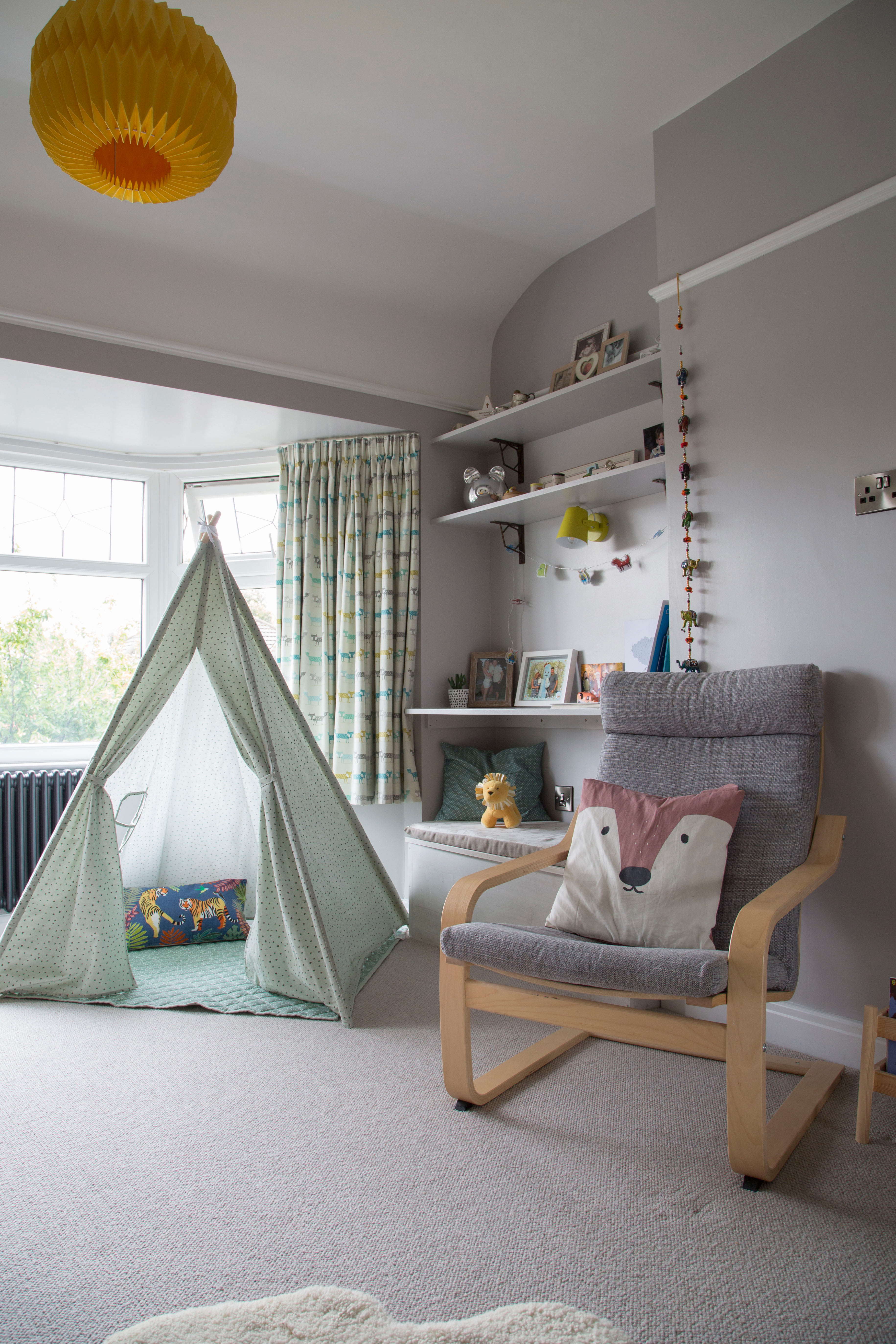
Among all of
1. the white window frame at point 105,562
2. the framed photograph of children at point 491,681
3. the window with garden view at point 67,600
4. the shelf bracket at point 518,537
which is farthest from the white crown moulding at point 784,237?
the window with garden view at point 67,600

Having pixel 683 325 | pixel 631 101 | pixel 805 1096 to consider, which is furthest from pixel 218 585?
pixel 805 1096

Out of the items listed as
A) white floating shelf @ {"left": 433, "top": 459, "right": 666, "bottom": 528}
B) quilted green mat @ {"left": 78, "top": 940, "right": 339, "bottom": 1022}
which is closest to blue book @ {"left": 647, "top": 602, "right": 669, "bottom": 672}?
white floating shelf @ {"left": 433, "top": 459, "right": 666, "bottom": 528}

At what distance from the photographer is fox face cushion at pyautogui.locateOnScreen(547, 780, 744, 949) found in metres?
1.85

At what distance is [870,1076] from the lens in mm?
1684

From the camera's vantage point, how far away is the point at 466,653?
378 centimetres

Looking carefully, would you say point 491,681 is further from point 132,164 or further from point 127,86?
point 127,86

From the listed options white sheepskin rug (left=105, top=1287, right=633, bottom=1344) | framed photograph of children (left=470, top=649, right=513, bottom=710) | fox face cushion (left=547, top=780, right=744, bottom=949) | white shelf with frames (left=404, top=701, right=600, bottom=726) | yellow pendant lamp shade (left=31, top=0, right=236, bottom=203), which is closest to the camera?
white sheepskin rug (left=105, top=1287, right=633, bottom=1344)

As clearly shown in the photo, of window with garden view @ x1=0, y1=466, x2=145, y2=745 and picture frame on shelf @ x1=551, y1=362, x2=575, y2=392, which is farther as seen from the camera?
window with garden view @ x1=0, y1=466, x2=145, y2=745

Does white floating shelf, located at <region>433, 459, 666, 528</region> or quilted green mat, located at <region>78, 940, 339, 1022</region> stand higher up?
white floating shelf, located at <region>433, 459, 666, 528</region>

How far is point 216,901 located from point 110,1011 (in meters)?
0.73

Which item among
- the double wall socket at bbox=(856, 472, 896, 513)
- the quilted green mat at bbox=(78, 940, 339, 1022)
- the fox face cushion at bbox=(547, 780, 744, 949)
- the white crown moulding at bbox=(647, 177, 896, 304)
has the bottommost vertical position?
the quilted green mat at bbox=(78, 940, 339, 1022)

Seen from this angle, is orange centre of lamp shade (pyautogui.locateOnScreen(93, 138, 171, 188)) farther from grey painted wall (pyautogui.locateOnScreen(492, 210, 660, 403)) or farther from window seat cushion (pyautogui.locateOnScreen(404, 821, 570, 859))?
window seat cushion (pyautogui.locateOnScreen(404, 821, 570, 859))

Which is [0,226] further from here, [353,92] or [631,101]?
[631,101]

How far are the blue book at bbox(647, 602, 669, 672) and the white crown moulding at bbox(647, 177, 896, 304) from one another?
3.21 feet
